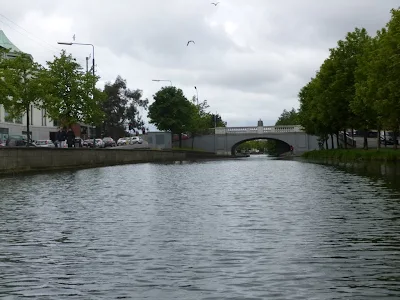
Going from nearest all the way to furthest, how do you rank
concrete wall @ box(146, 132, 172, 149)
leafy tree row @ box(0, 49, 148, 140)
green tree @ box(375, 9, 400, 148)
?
green tree @ box(375, 9, 400, 148) < leafy tree row @ box(0, 49, 148, 140) < concrete wall @ box(146, 132, 172, 149)

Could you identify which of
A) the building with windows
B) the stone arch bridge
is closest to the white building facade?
the building with windows

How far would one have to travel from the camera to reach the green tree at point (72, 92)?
6800cm

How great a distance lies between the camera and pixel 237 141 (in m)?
137

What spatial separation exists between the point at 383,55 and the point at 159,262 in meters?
41.1

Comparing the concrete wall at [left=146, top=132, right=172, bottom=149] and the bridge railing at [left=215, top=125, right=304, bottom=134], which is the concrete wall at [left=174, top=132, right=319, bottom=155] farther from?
the concrete wall at [left=146, top=132, right=172, bottom=149]

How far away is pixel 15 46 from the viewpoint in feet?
364

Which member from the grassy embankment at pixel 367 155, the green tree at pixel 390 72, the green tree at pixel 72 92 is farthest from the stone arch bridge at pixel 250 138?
the green tree at pixel 390 72

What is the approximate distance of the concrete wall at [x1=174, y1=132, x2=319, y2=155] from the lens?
134m

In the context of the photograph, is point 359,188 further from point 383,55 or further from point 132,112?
point 132,112

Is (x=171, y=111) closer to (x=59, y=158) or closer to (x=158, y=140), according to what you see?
(x=158, y=140)

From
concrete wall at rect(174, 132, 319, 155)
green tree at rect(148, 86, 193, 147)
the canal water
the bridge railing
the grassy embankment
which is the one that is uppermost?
green tree at rect(148, 86, 193, 147)

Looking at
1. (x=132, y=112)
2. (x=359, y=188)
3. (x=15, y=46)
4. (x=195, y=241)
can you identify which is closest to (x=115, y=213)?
(x=195, y=241)

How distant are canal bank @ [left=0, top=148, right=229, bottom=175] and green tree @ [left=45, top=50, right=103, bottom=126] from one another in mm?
5621

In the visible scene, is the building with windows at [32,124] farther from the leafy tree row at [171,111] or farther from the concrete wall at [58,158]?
the concrete wall at [58,158]
